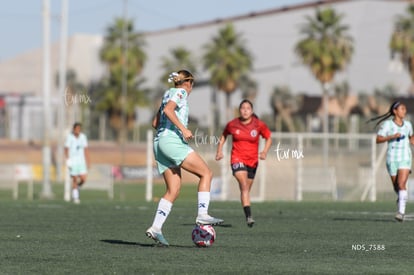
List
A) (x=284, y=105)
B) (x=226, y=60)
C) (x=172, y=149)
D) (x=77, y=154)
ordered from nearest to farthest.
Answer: (x=172, y=149) → (x=77, y=154) → (x=226, y=60) → (x=284, y=105)

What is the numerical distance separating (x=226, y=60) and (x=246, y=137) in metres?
76.5

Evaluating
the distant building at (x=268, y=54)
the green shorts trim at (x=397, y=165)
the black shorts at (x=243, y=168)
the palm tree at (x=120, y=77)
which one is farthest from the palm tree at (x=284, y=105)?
the black shorts at (x=243, y=168)

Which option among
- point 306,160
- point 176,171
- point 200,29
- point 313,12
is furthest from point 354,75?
point 176,171

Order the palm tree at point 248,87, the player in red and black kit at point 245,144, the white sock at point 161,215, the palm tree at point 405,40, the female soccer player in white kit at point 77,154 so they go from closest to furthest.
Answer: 1. the white sock at point 161,215
2. the player in red and black kit at point 245,144
3. the female soccer player in white kit at point 77,154
4. the palm tree at point 405,40
5. the palm tree at point 248,87

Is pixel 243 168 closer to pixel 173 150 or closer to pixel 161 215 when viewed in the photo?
pixel 161 215

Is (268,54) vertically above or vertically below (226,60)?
above

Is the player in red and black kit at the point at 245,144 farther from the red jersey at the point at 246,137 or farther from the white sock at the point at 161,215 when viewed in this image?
the white sock at the point at 161,215

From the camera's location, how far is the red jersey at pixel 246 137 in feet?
61.6

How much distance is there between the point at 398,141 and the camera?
1989cm

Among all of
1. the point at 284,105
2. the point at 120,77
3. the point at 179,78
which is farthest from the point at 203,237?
the point at 284,105

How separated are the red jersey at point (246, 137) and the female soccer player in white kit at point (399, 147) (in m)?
2.17

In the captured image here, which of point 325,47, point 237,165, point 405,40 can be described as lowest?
point 237,165

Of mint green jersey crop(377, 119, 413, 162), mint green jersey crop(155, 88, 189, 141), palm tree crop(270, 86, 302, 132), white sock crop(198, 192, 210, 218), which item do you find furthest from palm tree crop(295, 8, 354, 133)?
mint green jersey crop(155, 88, 189, 141)

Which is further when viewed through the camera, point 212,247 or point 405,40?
point 405,40
